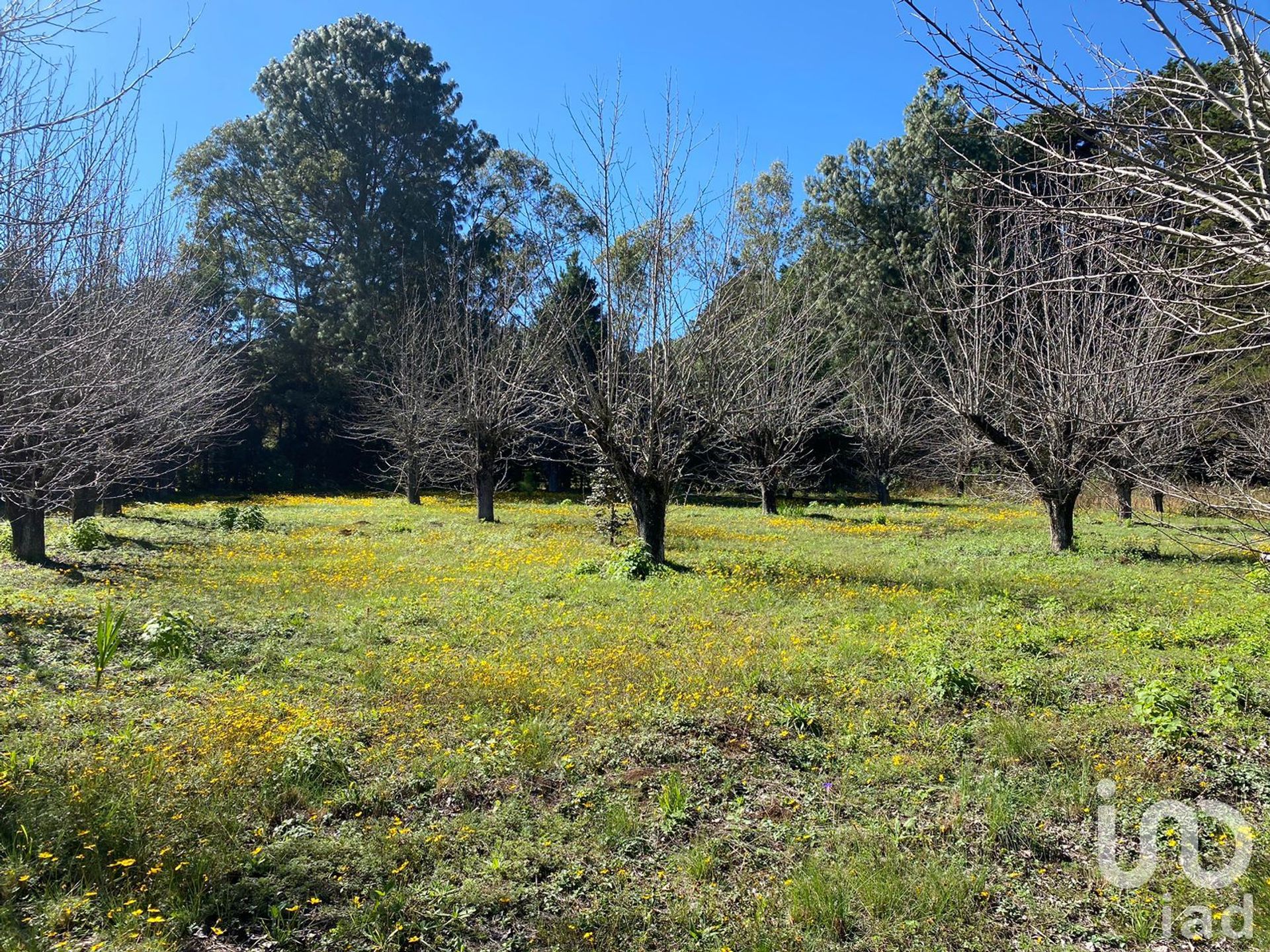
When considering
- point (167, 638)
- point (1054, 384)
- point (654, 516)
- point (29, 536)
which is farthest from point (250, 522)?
point (1054, 384)

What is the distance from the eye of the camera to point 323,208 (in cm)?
3391

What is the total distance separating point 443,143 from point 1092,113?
38304 mm

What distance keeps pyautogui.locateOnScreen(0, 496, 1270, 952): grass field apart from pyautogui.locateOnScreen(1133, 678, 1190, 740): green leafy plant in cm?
3

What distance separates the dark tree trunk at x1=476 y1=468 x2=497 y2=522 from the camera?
19609 millimetres

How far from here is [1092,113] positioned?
2803mm

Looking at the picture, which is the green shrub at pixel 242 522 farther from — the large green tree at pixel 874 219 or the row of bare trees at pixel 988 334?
the large green tree at pixel 874 219

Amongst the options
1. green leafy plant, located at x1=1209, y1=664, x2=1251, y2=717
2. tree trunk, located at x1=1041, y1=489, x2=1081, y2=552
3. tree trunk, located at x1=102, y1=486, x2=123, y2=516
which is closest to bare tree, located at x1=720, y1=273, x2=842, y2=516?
tree trunk, located at x1=1041, y1=489, x2=1081, y2=552

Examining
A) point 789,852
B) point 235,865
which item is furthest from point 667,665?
point 235,865

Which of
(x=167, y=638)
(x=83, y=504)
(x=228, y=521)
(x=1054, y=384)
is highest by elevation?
(x=1054, y=384)

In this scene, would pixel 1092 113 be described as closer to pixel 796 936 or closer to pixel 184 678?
pixel 796 936

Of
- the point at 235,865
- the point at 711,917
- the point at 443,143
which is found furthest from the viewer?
the point at 443,143

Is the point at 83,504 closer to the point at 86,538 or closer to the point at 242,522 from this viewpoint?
the point at 242,522

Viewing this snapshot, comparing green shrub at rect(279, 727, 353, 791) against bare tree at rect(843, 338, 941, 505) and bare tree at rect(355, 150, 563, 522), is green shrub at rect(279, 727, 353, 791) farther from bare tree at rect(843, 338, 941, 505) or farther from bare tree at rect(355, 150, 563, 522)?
bare tree at rect(843, 338, 941, 505)

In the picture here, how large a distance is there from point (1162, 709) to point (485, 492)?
16.4m
